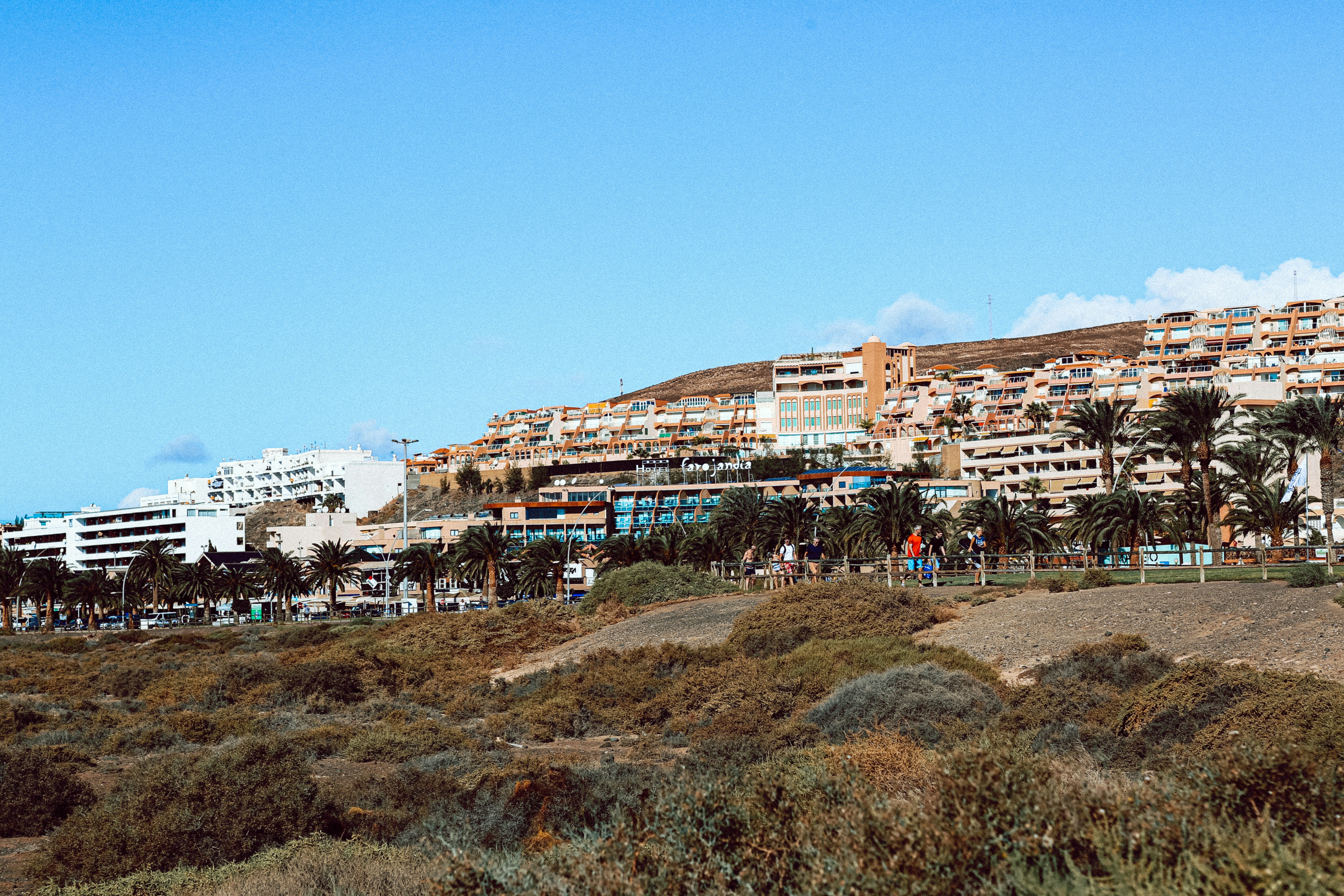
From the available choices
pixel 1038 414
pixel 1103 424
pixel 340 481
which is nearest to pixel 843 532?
pixel 1103 424

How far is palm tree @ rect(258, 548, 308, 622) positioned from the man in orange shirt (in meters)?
54.6

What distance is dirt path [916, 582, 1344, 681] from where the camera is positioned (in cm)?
1962

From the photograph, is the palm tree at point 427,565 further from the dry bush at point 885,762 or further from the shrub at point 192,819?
the dry bush at point 885,762

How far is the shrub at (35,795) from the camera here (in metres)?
15.2

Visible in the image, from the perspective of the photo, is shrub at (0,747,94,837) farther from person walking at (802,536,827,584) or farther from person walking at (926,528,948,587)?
person walking at (926,528,948,587)

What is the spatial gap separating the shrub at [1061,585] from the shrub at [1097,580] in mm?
236

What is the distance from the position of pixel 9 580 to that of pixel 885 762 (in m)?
85.4

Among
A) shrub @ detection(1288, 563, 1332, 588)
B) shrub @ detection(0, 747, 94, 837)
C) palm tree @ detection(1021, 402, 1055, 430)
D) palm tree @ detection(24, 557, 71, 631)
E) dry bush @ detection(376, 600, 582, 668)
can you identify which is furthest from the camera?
palm tree @ detection(1021, 402, 1055, 430)

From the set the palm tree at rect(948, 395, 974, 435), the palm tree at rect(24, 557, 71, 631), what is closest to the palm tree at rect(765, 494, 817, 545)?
the palm tree at rect(24, 557, 71, 631)

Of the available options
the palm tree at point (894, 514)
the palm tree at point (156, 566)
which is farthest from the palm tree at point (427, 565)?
the palm tree at point (894, 514)

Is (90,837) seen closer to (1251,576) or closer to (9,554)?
(1251,576)

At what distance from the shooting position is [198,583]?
294ft

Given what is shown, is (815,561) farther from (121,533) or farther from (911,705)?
(121,533)

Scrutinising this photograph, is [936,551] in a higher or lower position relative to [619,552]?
higher
